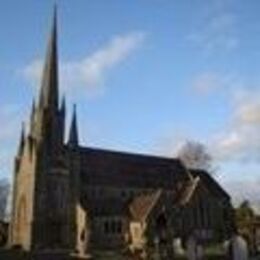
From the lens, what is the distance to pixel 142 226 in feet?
215

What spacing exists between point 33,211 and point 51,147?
7.73m

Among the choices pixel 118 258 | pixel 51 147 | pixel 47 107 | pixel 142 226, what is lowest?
pixel 118 258

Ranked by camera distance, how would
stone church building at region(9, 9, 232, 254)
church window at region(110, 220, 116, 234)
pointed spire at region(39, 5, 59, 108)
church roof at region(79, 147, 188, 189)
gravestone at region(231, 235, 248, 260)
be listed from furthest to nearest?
church roof at region(79, 147, 188, 189), pointed spire at region(39, 5, 59, 108), church window at region(110, 220, 116, 234), stone church building at region(9, 9, 232, 254), gravestone at region(231, 235, 248, 260)

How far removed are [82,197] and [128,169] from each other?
29.1 feet

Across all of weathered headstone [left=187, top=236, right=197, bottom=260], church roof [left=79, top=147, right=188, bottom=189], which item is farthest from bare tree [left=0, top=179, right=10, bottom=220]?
weathered headstone [left=187, top=236, right=197, bottom=260]

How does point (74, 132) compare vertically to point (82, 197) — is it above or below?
above

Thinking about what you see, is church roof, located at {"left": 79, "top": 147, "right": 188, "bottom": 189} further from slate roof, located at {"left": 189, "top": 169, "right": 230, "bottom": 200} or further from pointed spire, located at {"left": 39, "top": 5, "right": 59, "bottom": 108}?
pointed spire, located at {"left": 39, "top": 5, "right": 59, "bottom": 108}

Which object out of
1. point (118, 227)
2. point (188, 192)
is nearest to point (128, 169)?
point (188, 192)

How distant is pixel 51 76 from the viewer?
7088cm

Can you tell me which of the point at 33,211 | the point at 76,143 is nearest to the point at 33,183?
the point at 33,211

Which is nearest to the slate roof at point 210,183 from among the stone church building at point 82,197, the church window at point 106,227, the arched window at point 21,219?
the stone church building at point 82,197

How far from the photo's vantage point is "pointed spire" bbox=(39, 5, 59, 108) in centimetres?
7012

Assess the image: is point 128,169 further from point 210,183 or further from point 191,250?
point 191,250

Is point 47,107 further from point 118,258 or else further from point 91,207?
point 118,258
